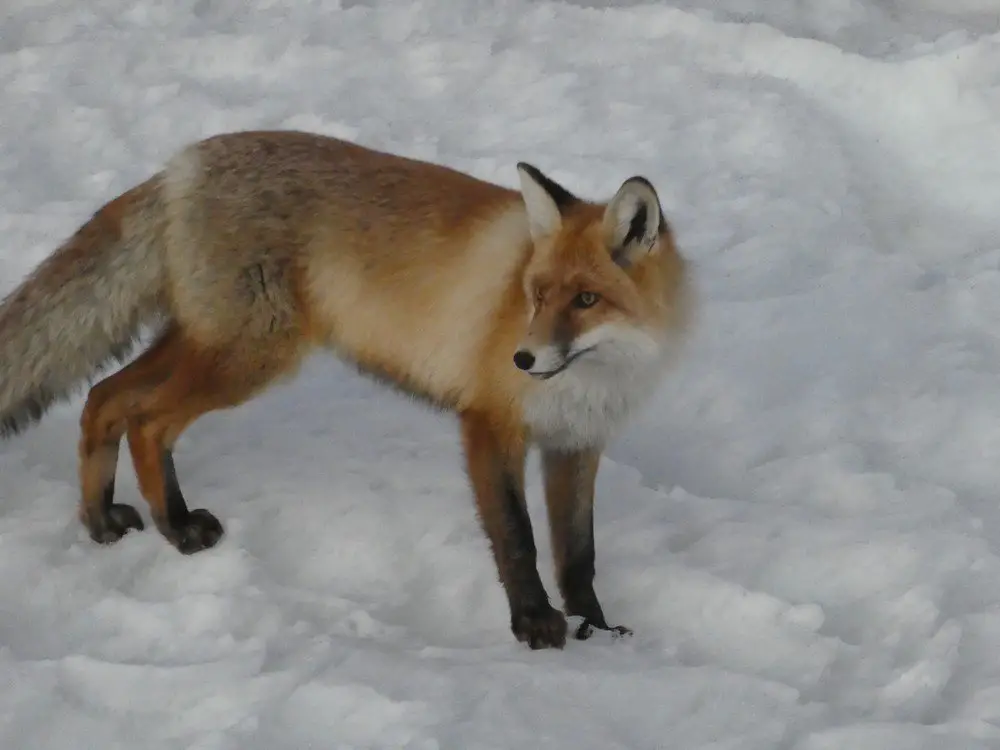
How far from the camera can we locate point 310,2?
24.1ft

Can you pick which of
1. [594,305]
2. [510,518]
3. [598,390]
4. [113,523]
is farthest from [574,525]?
[113,523]

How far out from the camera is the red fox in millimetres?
3094

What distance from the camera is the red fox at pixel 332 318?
10.2 ft

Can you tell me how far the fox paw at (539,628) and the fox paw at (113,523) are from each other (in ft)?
4.16

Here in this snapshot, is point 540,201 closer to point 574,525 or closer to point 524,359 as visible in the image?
point 524,359

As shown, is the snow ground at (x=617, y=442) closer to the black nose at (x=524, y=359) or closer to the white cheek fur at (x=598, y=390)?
the white cheek fur at (x=598, y=390)

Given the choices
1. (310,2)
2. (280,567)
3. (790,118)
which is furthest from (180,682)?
(310,2)

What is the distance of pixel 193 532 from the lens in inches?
133

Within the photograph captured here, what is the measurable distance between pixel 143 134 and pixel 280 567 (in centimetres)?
355

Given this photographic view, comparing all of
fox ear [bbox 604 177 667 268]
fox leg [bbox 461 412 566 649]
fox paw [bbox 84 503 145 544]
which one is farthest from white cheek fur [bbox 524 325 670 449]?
fox paw [bbox 84 503 145 544]

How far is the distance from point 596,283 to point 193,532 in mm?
1465

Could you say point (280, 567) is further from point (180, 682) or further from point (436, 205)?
point (436, 205)

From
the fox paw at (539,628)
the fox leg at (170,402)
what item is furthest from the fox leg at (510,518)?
the fox leg at (170,402)

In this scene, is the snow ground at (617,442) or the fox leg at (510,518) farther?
the fox leg at (510,518)
